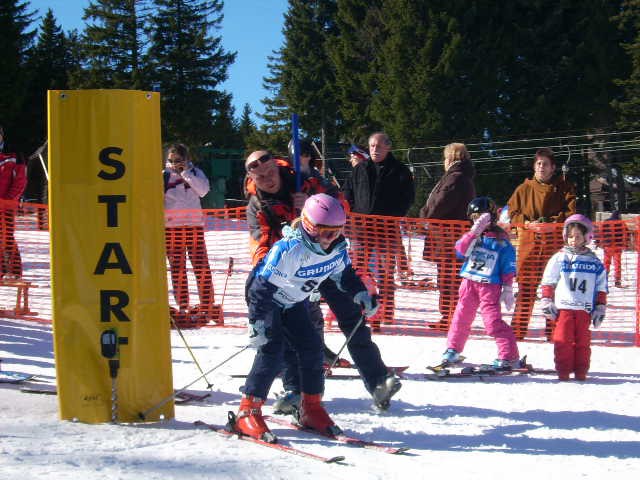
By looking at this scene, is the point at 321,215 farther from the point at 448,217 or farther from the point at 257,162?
the point at 448,217

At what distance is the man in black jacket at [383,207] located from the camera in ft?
26.7

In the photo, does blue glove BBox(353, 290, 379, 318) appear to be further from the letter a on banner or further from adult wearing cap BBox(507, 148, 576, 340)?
adult wearing cap BBox(507, 148, 576, 340)

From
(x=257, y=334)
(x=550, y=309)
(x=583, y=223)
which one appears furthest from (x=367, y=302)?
(x=583, y=223)

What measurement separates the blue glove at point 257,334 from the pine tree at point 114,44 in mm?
39929

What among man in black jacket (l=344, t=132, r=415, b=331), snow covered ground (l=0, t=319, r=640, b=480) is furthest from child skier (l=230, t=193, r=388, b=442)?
man in black jacket (l=344, t=132, r=415, b=331)

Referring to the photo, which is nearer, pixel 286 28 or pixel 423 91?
pixel 423 91

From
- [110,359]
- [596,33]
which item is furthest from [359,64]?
[110,359]

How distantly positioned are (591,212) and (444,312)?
29084mm

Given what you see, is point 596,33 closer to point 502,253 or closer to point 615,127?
point 615,127

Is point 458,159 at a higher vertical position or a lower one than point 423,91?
lower

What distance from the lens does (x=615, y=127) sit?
3466 cm

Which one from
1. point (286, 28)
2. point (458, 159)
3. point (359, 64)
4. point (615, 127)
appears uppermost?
point (286, 28)

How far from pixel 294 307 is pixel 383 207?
157 inches

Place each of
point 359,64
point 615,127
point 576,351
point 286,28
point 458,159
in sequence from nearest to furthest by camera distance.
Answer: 1. point 576,351
2. point 458,159
3. point 615,127
4. point 359,64
5. point 286,28
